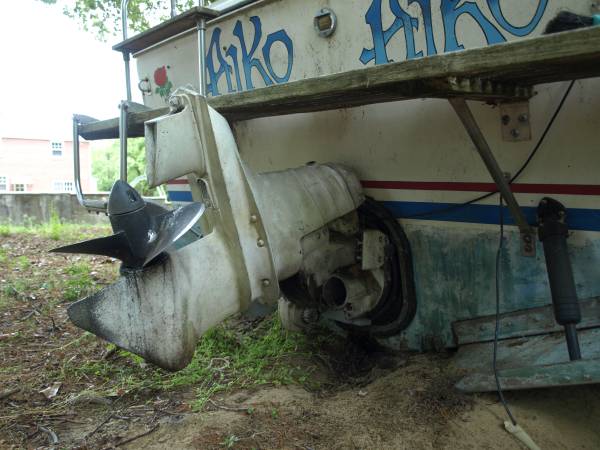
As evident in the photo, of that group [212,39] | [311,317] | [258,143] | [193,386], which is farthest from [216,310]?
[212,39]

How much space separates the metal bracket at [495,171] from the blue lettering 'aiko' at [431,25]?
45cm

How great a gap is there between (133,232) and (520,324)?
2.04m

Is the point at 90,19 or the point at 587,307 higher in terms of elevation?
the point at 90,19

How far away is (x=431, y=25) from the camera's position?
2.93m

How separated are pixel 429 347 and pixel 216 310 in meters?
1.58

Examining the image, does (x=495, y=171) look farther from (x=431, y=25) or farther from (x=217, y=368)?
(x=217, y=368)

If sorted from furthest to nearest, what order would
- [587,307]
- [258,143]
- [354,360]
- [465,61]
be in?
[258,143] < [354,360] < [587,307] < [465,61]

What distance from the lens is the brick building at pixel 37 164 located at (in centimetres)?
3272

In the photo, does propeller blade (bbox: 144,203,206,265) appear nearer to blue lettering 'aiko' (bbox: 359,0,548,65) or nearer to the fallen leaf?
blue lettering 'aiko' (bbox: 359,0,548,65)

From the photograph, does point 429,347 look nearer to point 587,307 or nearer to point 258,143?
point 587,307

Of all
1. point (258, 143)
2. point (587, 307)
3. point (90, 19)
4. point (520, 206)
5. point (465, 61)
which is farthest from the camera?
point (90, 19)

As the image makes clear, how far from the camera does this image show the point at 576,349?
2.43 meters

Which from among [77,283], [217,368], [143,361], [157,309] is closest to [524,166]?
[157,309]

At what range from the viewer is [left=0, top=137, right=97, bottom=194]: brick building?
32719mm
